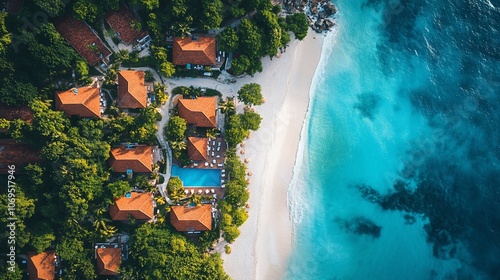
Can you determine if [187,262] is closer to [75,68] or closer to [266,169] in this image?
[266,169]

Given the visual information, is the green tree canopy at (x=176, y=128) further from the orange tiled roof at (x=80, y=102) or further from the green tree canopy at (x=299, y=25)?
the green tree canopy at (x=299, y=25)

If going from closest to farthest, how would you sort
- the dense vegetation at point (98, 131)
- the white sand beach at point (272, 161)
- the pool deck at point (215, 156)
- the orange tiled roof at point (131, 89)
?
1. the dense vegetation at point (98, 131)
2. the orange tiled roof at point (131, 89)
3. the pool deck at point (215, 156)
4. the white sand beach at point (272, 161)

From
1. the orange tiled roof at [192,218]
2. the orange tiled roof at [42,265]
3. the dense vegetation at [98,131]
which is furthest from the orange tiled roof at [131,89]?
the orange tiled roof at [42,265]

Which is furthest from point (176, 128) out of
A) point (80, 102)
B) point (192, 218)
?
point (80, 102)

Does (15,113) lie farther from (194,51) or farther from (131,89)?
(194,51)

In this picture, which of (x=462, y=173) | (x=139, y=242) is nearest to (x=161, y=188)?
(x=139, y=242)

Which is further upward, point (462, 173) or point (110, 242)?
point (462, 173)
